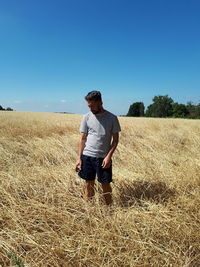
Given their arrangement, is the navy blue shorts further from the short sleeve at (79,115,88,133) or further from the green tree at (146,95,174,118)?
the green tree at (146,95,174,118)

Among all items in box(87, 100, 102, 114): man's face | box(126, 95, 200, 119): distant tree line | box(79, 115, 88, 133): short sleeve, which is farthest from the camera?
box(126, 95, 200, 119): distant tree line

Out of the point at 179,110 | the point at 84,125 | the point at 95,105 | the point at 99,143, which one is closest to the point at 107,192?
the point at 99,143

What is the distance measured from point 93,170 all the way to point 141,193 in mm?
874

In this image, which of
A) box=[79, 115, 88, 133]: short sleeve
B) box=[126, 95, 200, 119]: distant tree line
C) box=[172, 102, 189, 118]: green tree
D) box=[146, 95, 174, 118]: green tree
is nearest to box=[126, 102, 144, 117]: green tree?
box=[126, 95, 200, 119]: distant tree line

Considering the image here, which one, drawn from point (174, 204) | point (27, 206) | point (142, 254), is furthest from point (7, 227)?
point (174, 204)

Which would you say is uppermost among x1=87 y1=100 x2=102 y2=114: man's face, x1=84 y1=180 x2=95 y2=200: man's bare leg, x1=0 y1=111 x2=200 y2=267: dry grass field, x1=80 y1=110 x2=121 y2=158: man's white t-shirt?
x1=87 y1=100 x2=102 y2=114: man's face

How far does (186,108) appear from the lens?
72938 millimetres

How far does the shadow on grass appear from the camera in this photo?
7.94 ft

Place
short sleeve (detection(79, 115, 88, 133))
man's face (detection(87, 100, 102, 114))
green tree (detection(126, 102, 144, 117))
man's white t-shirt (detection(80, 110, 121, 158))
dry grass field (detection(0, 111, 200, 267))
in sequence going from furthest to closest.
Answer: green tree (detection(126, 102, 144, 117))
short sleeve (detection(79, 115, 88, 133))
man's white t-shirt (detection(80, 110, 121, 158))
man's face (detection(87, 100, 102, 114))
dry grass field (detection(0, 111, 200, 267))

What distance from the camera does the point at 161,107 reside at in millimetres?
75812

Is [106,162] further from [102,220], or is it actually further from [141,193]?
[141,193]

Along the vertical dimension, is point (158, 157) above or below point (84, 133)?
below

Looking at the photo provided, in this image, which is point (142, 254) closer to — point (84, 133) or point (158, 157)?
point (84, 133)

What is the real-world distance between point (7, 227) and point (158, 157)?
3.24m
